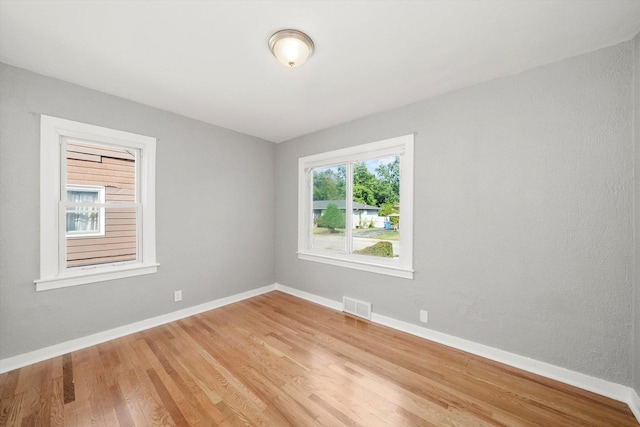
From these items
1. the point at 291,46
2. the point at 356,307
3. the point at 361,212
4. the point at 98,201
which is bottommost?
the point at 356,307

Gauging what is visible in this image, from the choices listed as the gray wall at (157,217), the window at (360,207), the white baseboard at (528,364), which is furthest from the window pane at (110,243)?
the white baseboard at (528,364)

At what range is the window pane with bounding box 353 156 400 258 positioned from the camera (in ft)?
10.0

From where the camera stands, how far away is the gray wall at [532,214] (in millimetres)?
1815

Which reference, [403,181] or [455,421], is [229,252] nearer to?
[403,181]

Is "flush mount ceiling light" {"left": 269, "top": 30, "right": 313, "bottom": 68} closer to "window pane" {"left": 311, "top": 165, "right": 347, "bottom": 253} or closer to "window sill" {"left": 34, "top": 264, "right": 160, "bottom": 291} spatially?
"window pane" {"left": 311, "top": 165, "right": 347, "bottom": 253}

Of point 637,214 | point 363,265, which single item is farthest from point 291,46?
point 637,214

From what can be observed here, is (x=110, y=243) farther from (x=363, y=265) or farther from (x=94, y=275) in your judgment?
(x=363, y=265)

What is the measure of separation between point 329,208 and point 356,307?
1471 mm

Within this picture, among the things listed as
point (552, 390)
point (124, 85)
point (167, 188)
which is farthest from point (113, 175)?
point (552, 390)

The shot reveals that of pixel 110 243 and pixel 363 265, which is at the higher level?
pixel 110 243

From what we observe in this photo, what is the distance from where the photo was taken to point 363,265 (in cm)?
319

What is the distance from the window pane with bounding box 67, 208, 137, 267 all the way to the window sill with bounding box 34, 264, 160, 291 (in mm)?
140

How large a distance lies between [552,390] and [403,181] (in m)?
2.15

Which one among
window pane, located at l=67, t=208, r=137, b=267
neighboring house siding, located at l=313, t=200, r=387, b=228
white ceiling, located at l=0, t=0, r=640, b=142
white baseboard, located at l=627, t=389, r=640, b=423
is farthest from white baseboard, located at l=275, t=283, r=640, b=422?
window pane, located at l=67, t=208, r=137, b=267
